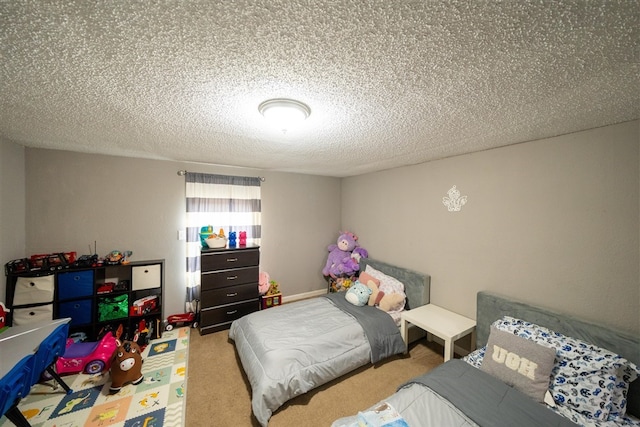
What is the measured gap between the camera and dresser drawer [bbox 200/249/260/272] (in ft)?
9.78

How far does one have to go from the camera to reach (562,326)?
1.72 metres

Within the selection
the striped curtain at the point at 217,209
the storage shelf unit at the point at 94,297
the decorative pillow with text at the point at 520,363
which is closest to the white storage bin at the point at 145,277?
the storage shelf unit at the point at 94,297

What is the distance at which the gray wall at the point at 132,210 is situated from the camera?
2.54 meters

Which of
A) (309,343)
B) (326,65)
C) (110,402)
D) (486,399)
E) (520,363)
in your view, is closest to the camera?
(326,65)

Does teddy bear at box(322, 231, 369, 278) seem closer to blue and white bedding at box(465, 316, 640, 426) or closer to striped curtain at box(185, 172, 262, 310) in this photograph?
striped curtain at box(185, 172, 262, 310)

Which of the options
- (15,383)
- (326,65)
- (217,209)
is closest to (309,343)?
(15,383)

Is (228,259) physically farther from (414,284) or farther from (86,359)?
(414,284)

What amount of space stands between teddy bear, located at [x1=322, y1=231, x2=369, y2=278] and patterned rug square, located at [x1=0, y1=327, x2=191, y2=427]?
245 centimetres

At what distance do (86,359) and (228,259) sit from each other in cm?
159

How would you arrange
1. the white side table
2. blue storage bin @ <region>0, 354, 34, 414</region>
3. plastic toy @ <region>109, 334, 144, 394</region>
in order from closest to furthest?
blue storage bin @ <region>0, 354, 34, 414</region>
plastic toy @ <region>109, 334, 144, 394</region>
the white side table

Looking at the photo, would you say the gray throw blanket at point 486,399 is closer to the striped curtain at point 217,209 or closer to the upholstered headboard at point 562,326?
the upholstered headboard at point 562,326

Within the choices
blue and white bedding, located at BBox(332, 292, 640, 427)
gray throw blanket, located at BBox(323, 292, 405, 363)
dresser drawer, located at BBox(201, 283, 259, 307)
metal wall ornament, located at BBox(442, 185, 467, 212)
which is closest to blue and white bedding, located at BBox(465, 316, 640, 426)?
blue and white bedding, located at BBox(332, 292, 640, 427)

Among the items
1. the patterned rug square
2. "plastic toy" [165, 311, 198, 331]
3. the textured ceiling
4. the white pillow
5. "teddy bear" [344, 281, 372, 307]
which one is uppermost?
the textured ceiling

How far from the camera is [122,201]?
287cm
